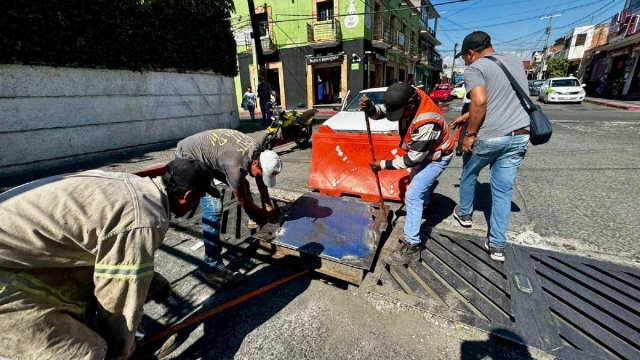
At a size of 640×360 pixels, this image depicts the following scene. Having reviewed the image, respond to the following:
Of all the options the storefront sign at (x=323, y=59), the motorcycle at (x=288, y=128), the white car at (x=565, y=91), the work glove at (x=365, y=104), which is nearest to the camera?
the work glove at (x=365, y=104)

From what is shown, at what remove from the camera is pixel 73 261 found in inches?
47.1

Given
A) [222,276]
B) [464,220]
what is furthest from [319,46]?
[222,276]

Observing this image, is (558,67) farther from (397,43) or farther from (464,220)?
(464,220)

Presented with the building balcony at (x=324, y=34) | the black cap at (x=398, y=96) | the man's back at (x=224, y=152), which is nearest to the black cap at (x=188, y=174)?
the man's back at (x=224, y=152)

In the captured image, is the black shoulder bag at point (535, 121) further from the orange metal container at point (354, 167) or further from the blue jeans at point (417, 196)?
the orange metal container at point (354, 167)

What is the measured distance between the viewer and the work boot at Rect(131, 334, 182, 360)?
1.72 m

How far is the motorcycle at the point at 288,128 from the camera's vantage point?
7.57 metres

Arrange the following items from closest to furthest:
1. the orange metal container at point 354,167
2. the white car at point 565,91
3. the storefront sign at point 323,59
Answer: the orange metal container at point 354,167 → the white car at point 565,91 → the storefront sign at point 323,59

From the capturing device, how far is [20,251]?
1068mm

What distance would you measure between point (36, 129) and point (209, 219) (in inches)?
247

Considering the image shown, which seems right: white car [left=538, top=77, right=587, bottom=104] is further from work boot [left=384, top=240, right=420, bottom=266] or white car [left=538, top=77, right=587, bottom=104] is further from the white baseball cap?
the white baseball cap

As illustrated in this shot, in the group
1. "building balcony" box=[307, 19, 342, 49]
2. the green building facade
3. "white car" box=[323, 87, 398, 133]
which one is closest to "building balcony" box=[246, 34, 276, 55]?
the green building facade

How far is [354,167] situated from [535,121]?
7.57ft

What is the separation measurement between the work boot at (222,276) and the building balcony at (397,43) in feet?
80.7
